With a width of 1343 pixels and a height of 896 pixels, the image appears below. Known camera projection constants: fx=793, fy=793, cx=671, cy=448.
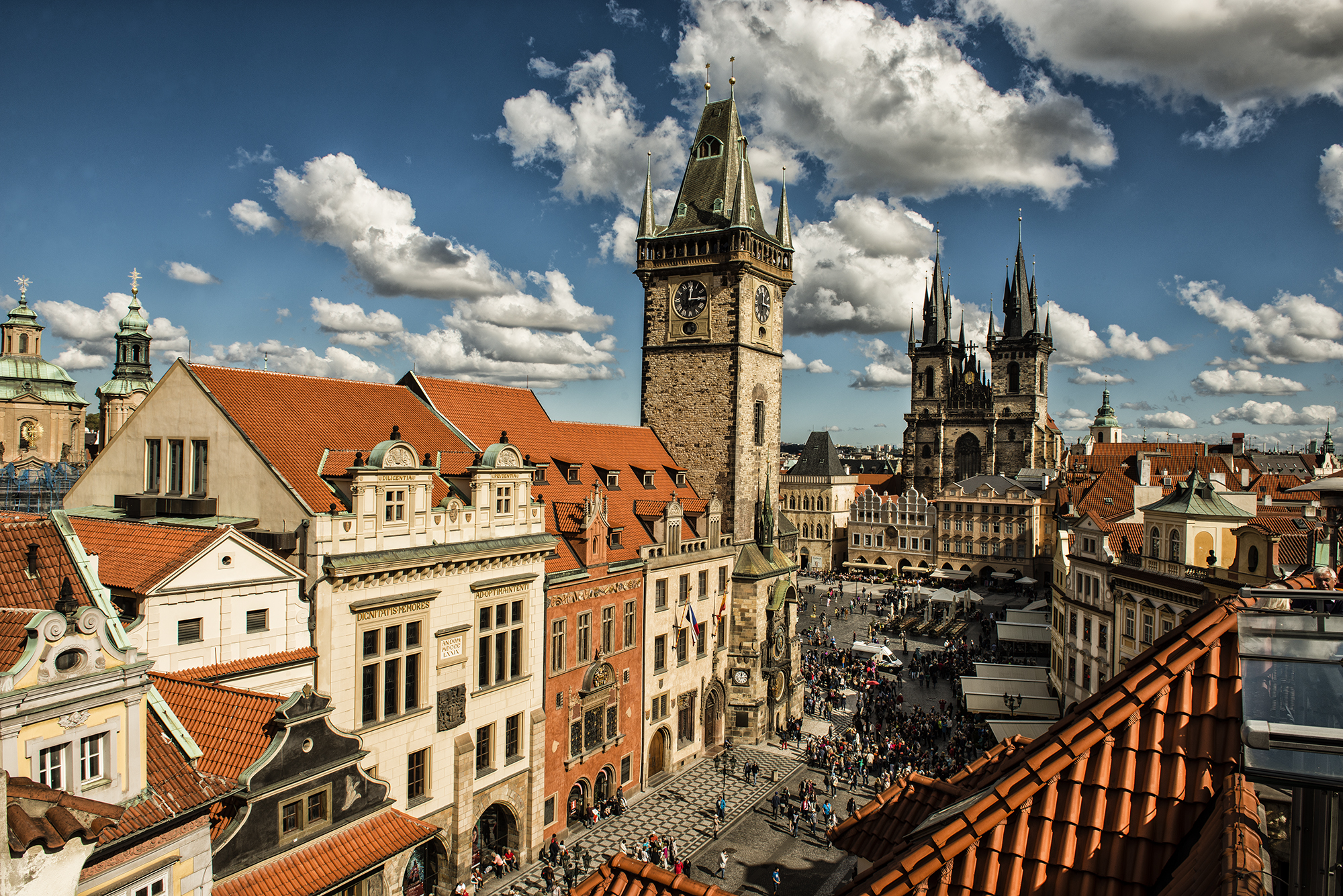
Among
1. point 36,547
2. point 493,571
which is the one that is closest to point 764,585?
point 493,571

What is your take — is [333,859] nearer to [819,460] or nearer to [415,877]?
[415,877]

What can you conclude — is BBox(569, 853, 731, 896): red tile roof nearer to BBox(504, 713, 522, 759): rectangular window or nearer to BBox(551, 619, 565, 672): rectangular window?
BBox(504, 713, 522, 759): rectangular window

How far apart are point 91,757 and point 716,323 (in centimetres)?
3428

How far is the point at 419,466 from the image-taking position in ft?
79.9

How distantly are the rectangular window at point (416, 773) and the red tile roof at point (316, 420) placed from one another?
7.98m

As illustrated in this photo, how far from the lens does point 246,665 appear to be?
19.8 metres

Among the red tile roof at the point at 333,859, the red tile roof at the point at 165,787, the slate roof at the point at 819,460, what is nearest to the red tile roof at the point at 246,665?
the red tile roof at the point at 165,787

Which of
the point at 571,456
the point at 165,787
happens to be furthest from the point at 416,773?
the point at 571,456

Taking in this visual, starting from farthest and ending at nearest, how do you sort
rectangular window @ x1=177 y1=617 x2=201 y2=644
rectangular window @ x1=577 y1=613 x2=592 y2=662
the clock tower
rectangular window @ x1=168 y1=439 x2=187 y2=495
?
the clock tower < rectangular window @ x1=577 y1=613 x2=592 y2=662 < rectangular window @ x1=168 y1=439 x2=187 y2=495 < rectangular window @ x1=177 y1=617 x2=201 y2=644

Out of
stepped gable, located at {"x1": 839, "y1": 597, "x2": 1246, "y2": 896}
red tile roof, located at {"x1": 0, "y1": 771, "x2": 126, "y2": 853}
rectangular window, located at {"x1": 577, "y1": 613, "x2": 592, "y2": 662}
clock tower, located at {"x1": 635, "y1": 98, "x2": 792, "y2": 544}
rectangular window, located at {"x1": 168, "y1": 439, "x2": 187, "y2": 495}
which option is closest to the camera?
stepped gable, located at {"x1": 839, "y1": 597, "x2": 1246, "y2": 896}

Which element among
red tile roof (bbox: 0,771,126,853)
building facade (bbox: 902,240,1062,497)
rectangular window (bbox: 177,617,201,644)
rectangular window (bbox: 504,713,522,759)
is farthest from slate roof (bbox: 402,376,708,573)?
building facade (bbox: 902,240,1062,497)

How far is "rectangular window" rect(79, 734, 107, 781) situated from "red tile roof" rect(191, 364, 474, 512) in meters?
9.38

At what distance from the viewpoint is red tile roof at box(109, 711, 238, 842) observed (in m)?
13.6

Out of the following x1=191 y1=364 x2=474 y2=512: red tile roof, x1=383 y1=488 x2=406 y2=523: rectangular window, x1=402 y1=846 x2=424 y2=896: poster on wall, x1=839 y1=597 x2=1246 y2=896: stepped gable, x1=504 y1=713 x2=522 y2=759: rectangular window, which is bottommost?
x1=402 y1=846 x2=424 y2=896: poster on wall
